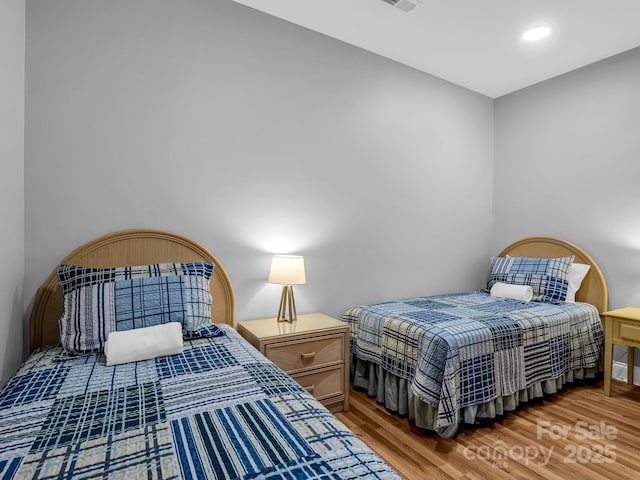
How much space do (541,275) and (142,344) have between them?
313 cm

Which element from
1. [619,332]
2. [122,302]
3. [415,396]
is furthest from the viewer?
[619,332]

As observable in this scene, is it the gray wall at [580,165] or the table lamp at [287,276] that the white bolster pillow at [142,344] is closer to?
the table lamp at [287,276]

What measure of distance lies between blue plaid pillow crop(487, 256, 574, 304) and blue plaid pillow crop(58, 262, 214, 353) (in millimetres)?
2727

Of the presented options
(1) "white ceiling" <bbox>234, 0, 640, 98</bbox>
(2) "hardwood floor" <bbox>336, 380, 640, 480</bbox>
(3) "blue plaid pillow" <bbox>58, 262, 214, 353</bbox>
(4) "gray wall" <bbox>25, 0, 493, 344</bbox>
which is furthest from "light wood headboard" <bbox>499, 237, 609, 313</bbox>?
(3) "blue plaid pillow" <bbox>58, 262, 214, 353</bbox>

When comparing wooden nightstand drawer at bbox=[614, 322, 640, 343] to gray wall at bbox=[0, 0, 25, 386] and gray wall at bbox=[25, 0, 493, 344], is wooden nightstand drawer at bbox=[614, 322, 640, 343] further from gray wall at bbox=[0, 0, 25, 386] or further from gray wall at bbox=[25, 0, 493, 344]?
gray wall at bbox=[0, 0, 25, 386]

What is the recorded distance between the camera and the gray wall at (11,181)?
1609 mm

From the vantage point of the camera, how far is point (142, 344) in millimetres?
1644

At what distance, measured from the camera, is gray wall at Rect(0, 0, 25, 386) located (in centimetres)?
161

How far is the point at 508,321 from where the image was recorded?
2.49 meters

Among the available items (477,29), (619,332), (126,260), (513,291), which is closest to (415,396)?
(513,291)

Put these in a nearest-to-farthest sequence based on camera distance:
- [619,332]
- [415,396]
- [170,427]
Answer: [170,427], [415,396], [619,332]

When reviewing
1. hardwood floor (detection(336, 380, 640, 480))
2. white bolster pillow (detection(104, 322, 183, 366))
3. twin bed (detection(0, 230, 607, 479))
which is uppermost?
white bolster pillow (detection(104, 322, 183, 366))

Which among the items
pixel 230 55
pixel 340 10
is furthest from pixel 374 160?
pixel 230 55

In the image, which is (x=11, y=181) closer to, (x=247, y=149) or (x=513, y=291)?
(x=247, y=149)
